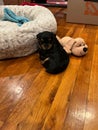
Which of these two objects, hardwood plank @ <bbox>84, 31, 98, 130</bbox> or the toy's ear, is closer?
hardwood plank @ <bbox>84, 31, 98, 130</bbox>

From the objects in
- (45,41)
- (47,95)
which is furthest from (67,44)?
(47,95)

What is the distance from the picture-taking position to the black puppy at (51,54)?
5.51ft

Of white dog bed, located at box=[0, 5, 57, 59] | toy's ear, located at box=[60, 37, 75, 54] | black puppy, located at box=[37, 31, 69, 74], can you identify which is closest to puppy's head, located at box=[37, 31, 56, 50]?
black puppy, located at box=[37, 31, 69, 74]

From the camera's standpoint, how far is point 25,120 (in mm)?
1216

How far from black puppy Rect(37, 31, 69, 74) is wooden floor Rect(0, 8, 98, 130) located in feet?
0.18

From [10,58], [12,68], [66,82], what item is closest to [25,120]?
[66,82]

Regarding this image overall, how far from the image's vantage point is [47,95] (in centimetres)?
143

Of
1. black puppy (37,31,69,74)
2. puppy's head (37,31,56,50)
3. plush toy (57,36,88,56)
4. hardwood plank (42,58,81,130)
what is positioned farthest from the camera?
plush toy (57,36,88,56)

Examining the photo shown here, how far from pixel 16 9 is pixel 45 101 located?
157cm

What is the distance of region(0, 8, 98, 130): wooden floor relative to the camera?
1.21 meters

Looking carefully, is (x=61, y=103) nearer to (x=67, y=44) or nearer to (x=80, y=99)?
(x=80, y=99)

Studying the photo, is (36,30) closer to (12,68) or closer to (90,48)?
(12,68)

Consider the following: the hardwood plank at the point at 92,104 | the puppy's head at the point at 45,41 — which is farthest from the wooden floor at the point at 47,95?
the puppy's head at the point at 45,41

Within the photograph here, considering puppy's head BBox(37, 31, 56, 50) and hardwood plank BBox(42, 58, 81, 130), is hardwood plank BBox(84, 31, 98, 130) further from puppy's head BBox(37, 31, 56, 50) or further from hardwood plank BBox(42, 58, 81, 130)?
puppy's head BBox(37, 31, 56, 50)
